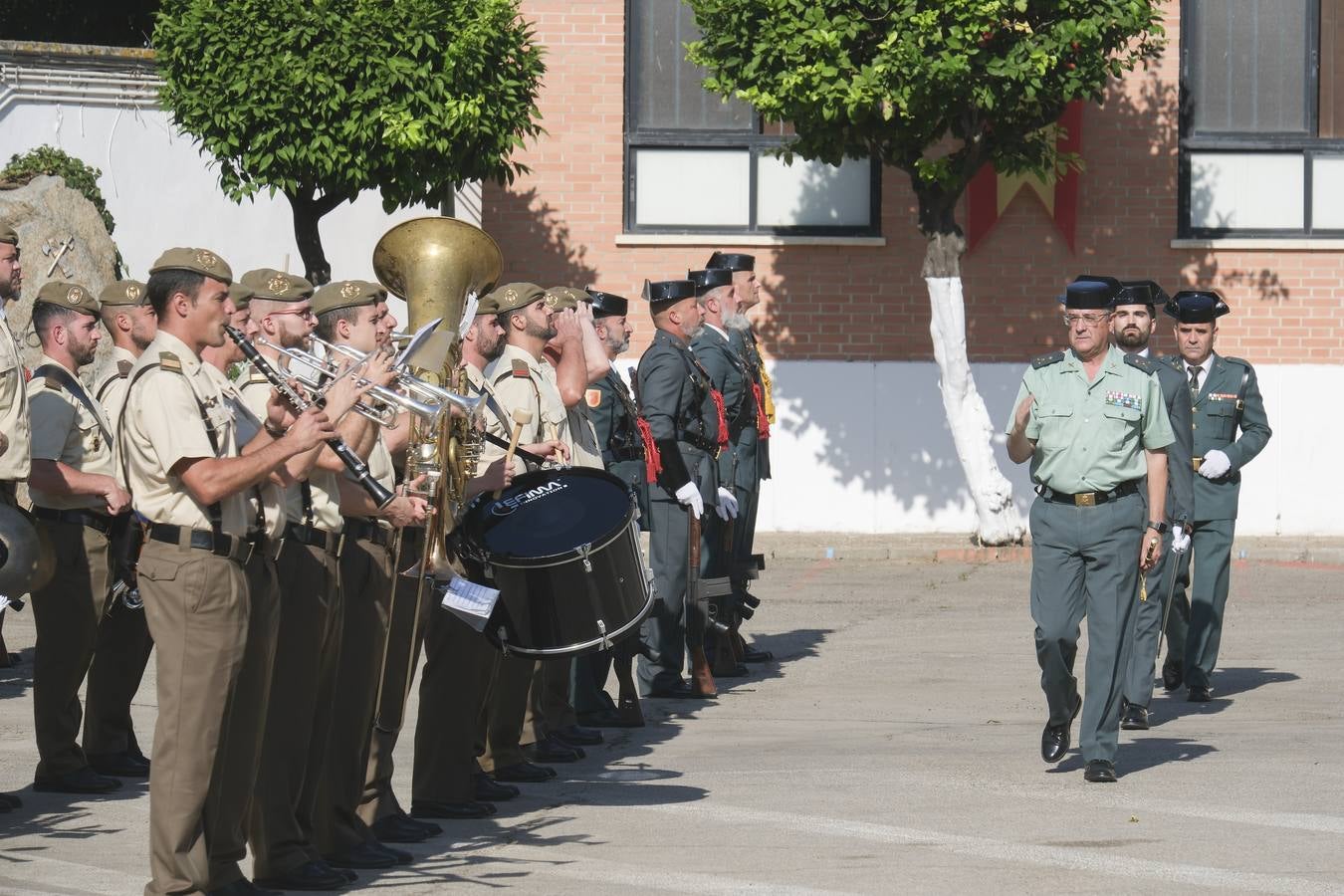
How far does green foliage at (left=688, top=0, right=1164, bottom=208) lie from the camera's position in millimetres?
16906

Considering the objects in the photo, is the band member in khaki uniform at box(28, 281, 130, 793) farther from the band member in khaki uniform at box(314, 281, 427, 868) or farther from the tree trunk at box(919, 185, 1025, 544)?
the tree trunk at box(919, 185, 1025, 544)

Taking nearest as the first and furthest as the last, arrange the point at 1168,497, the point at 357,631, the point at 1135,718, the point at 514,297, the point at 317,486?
the point at 317,486, the point at 357,631, the point at 514,297, the point at 1135,718, the point at 1168,497

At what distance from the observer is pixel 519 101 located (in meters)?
17.9

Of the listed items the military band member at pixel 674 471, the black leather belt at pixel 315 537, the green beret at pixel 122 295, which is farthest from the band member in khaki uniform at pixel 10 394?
the military band member at pixel 674 471

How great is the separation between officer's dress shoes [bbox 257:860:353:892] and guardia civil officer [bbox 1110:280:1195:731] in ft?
14.0

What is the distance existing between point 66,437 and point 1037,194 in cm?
1296

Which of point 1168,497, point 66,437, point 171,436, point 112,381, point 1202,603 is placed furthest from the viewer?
point 1202,603

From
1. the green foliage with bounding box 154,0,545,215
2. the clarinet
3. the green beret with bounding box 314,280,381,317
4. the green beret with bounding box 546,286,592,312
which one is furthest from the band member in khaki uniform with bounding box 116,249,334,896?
the green foliage with bounding box 154,0,545,215

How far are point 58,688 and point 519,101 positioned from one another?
10277mm

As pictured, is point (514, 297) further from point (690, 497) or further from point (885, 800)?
point (885, 800)

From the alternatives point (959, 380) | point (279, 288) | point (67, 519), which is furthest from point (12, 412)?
point (959, 380)

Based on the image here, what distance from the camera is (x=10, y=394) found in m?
8.28

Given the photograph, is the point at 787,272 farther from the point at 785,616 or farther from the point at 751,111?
the point at 785,616

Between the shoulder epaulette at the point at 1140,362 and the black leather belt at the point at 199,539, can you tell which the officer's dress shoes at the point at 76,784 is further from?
the shoulder epaulette at the point at 1140,362
